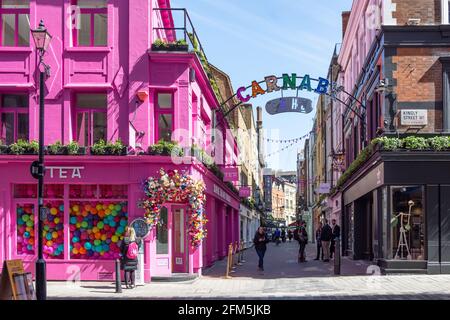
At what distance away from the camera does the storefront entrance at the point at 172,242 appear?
19750 millimetres

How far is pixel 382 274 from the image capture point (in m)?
19.9

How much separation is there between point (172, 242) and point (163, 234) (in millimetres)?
586

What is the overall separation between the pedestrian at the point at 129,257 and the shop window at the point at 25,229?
12.7 ft

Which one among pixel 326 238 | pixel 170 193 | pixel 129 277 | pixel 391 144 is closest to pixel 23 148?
pixel 170 193

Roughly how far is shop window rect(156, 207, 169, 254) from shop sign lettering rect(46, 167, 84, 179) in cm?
281

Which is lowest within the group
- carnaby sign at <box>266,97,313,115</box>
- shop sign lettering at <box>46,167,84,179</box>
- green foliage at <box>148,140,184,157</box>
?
shop sign lettering at <box>46,167,84,179</box>

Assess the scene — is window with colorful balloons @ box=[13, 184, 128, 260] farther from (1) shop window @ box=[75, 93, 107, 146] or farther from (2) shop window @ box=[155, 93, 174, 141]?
(2) shop window @ box=[155, 93, 174, 141]

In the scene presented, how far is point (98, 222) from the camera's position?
19.8 meters

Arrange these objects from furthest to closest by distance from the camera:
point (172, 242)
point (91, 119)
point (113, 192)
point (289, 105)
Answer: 1. point (289, 105)
2. point (172, 242)
3. point (91, 119)
4. point (113, 192)

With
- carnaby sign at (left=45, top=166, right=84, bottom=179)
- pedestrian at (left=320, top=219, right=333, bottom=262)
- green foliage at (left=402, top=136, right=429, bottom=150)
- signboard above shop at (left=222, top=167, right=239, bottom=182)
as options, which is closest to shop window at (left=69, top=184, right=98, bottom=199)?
carnaby sign at (left=45, top=166, right=84, bottom=179)

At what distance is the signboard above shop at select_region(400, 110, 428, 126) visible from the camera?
19688 mm

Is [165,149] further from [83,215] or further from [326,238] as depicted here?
[326,238]
